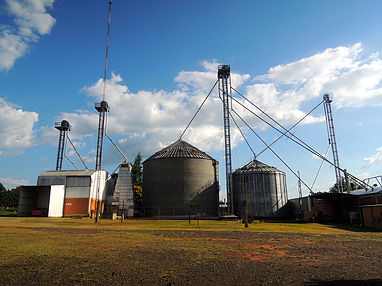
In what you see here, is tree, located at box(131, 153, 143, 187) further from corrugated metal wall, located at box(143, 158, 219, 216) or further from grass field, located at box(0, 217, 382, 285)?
grass field, located at box(0, 217, 382, 285)

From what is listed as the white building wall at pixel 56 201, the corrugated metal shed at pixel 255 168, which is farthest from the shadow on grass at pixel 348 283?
the white building wall at pixel 56 201

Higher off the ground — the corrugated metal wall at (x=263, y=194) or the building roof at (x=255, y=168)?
the building roof at (x=255, y=168)

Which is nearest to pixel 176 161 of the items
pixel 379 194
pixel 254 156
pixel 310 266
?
pixel 254 156

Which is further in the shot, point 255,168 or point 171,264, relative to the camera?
point 255,168

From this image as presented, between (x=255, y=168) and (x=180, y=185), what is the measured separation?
54.4 feet

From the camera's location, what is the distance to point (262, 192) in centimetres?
5641

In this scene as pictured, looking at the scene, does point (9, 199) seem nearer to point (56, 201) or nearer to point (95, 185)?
point (56, 201)

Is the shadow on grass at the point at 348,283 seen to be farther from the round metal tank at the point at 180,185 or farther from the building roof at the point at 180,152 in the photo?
the building roof at the point at 180,152

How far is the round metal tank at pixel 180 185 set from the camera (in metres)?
56.5

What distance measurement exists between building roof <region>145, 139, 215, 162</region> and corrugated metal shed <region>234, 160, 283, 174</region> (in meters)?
7.51

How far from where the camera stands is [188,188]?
5722cm

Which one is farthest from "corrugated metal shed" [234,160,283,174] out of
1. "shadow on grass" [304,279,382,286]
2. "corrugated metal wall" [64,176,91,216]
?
"shadow on grass" [304,279,382,286]

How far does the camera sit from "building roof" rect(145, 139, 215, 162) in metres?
59.8

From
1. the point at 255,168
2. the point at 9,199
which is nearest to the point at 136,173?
the point at 255,168
